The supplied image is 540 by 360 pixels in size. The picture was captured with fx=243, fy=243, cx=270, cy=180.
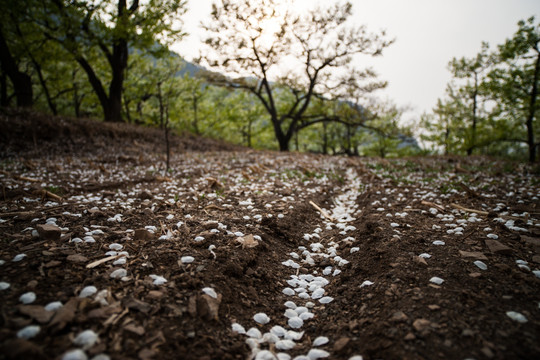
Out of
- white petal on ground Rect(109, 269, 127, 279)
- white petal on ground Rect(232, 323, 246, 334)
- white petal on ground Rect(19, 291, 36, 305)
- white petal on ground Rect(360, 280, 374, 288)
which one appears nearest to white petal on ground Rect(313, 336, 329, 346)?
white petal on ground Rect(232, 323, 246, 334)

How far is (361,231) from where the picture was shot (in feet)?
14.9

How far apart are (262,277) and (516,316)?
8.18 feet

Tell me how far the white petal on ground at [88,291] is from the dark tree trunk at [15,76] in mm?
20256

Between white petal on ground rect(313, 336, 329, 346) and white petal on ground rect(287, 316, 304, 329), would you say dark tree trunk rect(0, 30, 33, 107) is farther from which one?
white petal on ground rect(313, 336, 329, 346)

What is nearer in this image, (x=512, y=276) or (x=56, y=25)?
(x=512, y=276)

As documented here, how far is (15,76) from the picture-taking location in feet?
49.3

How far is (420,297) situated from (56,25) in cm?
2062

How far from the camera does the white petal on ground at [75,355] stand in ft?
5.18

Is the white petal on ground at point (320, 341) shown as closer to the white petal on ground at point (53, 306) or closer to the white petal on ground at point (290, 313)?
the white petal on ground at point (290, 313)

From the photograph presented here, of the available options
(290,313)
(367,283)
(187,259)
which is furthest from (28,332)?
(367,283)

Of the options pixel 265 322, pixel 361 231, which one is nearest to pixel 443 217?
pixel 361 231

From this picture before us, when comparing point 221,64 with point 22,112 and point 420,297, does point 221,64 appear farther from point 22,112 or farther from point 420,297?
point 420,297

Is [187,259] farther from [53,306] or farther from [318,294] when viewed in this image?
[318,294]

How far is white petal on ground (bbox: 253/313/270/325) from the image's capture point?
254cm
